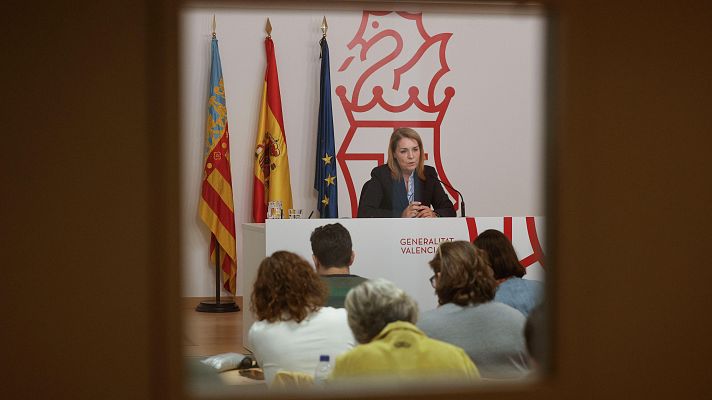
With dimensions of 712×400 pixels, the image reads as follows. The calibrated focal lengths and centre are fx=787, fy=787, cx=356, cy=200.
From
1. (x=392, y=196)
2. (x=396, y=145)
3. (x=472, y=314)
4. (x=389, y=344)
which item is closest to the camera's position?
(x=389, y=344)

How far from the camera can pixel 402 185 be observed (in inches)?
191

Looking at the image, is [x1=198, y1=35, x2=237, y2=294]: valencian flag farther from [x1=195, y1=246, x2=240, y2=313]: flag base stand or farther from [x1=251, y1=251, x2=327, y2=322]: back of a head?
[x1=251, y1=251, x2=327, y2=322]: back of a head

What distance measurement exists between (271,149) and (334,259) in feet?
7.04

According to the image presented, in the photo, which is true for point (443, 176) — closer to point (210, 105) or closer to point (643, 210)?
point (210, 105)

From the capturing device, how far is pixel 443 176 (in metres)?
5.65

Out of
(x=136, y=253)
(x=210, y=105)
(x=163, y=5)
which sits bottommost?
(x=136, y=253)

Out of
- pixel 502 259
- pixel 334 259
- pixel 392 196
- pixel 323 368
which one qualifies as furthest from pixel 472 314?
pixel 392 196

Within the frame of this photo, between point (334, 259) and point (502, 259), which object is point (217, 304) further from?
point (502, 259)

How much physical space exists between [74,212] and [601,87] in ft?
0.80

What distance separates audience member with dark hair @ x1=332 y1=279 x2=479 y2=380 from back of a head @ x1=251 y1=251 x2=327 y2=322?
33 centimetres

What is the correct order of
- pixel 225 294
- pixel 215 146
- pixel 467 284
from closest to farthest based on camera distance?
pixel 467 284
pixel 215 146
pixel 225 294

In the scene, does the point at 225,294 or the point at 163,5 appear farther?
the point at 225,294

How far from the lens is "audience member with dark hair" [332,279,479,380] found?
56.8 inches

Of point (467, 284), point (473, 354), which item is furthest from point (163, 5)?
point (467, 284)
